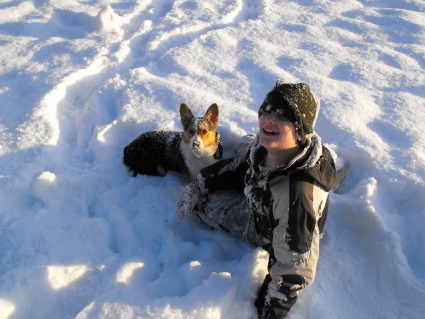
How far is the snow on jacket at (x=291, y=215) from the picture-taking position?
1670 mm

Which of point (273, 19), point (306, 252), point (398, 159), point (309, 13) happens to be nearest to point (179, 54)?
point (273, 19)

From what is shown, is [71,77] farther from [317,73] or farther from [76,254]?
[317,73]

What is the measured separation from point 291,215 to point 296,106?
51 centimetres

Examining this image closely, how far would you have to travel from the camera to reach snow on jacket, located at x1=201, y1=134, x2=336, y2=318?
1670 millimetres

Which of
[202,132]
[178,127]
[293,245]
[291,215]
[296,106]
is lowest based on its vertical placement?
[178,127]

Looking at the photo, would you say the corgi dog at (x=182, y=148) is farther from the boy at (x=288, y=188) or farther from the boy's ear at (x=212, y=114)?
the boy at (x=288, y=188)

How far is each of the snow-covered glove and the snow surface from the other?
14 centimetres

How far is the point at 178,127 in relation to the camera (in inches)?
131

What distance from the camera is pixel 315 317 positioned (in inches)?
78.7

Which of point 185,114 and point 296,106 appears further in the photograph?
point 185,114

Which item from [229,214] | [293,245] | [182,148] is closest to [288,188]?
[293,245]

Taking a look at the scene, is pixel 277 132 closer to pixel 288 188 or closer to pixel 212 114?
pixel 288 188

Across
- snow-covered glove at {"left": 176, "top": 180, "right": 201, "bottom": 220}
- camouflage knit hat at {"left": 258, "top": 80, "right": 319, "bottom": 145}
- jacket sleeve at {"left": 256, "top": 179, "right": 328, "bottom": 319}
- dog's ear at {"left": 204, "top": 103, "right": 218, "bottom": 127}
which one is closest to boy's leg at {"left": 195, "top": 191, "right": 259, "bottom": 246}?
snow-covered glove at {"left": 176, "top": 180, "right": 201, "bottom": 220}

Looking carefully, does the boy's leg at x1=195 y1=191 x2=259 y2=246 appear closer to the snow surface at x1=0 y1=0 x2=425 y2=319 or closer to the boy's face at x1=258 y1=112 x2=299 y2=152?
the snow surface at x1=0 y1=0 x2=425 y2=319
